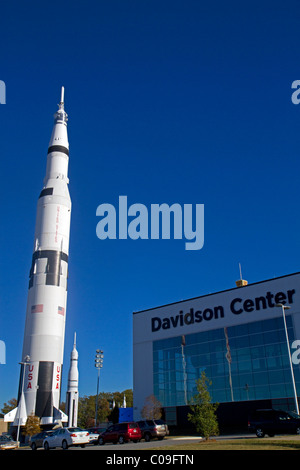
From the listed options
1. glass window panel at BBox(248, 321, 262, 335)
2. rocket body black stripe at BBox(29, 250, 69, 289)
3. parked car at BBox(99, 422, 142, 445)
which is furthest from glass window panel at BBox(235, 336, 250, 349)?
rocket body black stripe at BBox(29, 250, 69, 289)

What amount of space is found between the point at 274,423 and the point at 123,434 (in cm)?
1000

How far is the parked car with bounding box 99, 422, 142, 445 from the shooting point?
28984 millimetres

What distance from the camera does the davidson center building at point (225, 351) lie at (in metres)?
41.7

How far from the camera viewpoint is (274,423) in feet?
90.5

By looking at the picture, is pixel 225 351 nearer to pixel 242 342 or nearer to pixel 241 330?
pixel 242 342

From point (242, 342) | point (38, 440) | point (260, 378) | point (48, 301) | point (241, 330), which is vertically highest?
point (48, 301)

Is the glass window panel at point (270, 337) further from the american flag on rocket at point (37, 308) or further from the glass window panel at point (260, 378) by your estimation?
the american flag on rocket at point (37, 308)

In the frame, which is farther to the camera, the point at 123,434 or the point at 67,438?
the point at 123,434

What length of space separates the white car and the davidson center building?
19.3 m

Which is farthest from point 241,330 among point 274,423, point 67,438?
point 67,438

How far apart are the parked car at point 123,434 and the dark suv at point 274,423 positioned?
304 inches

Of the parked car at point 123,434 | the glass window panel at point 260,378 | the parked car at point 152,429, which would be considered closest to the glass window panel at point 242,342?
the glass window panel at point 260,378
